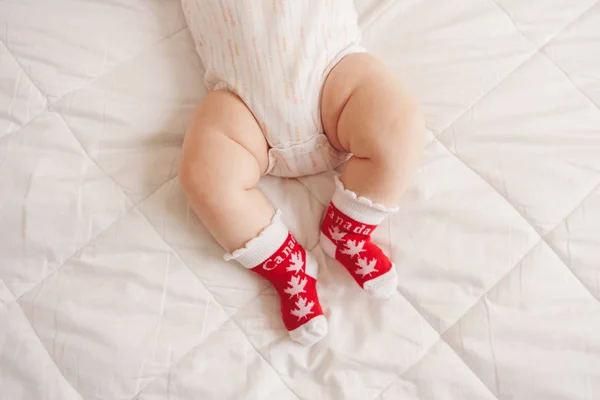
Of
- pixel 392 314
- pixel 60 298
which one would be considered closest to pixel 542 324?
pixel 392 314

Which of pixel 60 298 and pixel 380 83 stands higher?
pixel 380 83

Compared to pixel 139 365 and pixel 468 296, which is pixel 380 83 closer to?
pixel 468 296

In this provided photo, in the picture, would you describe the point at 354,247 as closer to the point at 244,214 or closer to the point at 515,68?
the point at 244,214

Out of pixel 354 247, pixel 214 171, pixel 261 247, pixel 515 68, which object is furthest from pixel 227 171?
pixel 515 68

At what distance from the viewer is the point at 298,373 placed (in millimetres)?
854

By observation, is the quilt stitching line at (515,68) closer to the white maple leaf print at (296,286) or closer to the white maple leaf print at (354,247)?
the white maple leaf print at (354,247)

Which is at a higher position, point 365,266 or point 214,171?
point 214,171

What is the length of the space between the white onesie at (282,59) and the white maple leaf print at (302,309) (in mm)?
218

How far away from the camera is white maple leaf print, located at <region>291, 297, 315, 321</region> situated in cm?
85

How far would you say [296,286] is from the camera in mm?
856

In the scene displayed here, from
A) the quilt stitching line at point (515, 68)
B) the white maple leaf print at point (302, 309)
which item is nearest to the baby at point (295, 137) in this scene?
the white maple leaf print at point (302, 309)

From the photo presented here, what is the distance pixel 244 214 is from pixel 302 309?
0.56ft

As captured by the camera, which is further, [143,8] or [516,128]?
[143,8]

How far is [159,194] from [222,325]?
0.80 feet
